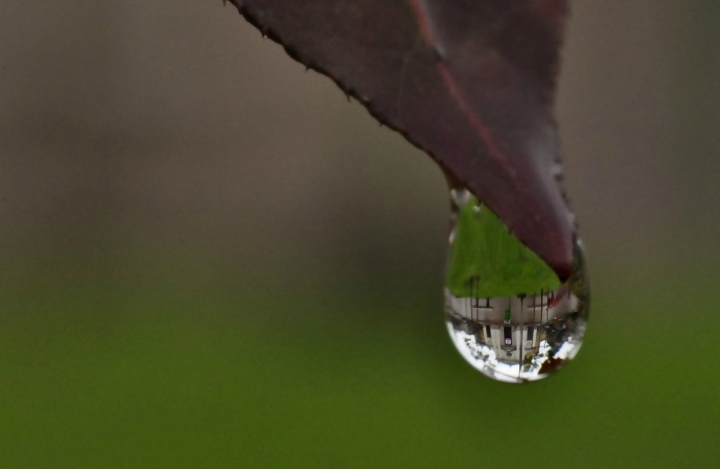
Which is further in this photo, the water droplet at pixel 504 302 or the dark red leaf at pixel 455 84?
the water droplet at pixel 504 302

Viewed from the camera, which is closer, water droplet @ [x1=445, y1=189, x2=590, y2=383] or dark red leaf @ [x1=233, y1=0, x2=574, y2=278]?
dark red leaf @ [x1=233, y1=0, x2=574, y2=278]

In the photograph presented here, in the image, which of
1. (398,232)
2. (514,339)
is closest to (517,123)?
(514,339)

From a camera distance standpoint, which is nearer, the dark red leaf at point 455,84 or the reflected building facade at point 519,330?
the dark red leaf at point 455,84

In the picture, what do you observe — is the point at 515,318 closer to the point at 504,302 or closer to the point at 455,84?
the point at 504,302

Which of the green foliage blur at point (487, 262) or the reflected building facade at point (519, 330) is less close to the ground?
the green foliage blur at point (487, 262)

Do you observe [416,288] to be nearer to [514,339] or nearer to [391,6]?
[514,339]

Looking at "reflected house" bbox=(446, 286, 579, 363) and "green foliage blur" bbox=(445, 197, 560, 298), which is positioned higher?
"green foliage blur" bbox=(445, 197, 560, 298)
